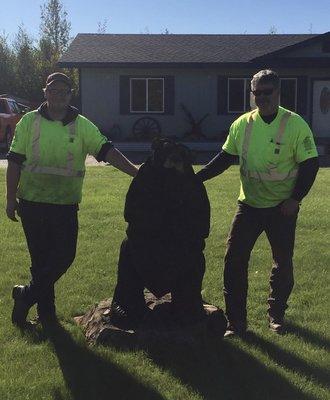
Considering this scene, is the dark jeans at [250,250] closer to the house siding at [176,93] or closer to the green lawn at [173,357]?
the green lawn at [173,357]

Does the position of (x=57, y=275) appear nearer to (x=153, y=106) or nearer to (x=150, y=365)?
(x=150, y=365)

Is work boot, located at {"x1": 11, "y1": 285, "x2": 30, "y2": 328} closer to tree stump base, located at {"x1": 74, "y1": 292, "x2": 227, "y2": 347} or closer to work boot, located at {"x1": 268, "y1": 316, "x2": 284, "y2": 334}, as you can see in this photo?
tree stump base, located at {"x1": 74, "y1": 292, "x2": 227, "y2": 347}

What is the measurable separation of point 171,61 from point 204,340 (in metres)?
17.3

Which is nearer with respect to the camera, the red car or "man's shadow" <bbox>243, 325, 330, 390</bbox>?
"man's shadow" <bbox>243, 325, 330, 390</bbox>

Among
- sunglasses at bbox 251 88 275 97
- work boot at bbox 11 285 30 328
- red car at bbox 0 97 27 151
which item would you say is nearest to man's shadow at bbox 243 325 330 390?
work boot at bbox 11 285 30 328

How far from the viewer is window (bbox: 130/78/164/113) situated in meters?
21.2

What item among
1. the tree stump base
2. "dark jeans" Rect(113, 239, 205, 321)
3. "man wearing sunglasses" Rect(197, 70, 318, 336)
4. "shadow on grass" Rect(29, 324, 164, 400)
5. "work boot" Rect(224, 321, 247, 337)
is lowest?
"shadow on grass" Rect(29, 324, 164, 400)

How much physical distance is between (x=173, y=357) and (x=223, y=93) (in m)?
17.8

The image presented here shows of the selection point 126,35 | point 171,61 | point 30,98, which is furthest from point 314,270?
point 30,98

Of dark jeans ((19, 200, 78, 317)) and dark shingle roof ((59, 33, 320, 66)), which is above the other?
dark shingle roof ((59, 33, 320, 66))

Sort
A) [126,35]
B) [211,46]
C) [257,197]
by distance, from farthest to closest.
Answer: [126,35] → [211,46] → [257,197]

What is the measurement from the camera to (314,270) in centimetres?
616

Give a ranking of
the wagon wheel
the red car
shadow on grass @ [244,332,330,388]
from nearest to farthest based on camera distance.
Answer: shadow on grass @ [244,332,330,388]
the red car
the wagon wheel

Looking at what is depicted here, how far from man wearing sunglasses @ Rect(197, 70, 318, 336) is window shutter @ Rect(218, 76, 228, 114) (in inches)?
659
